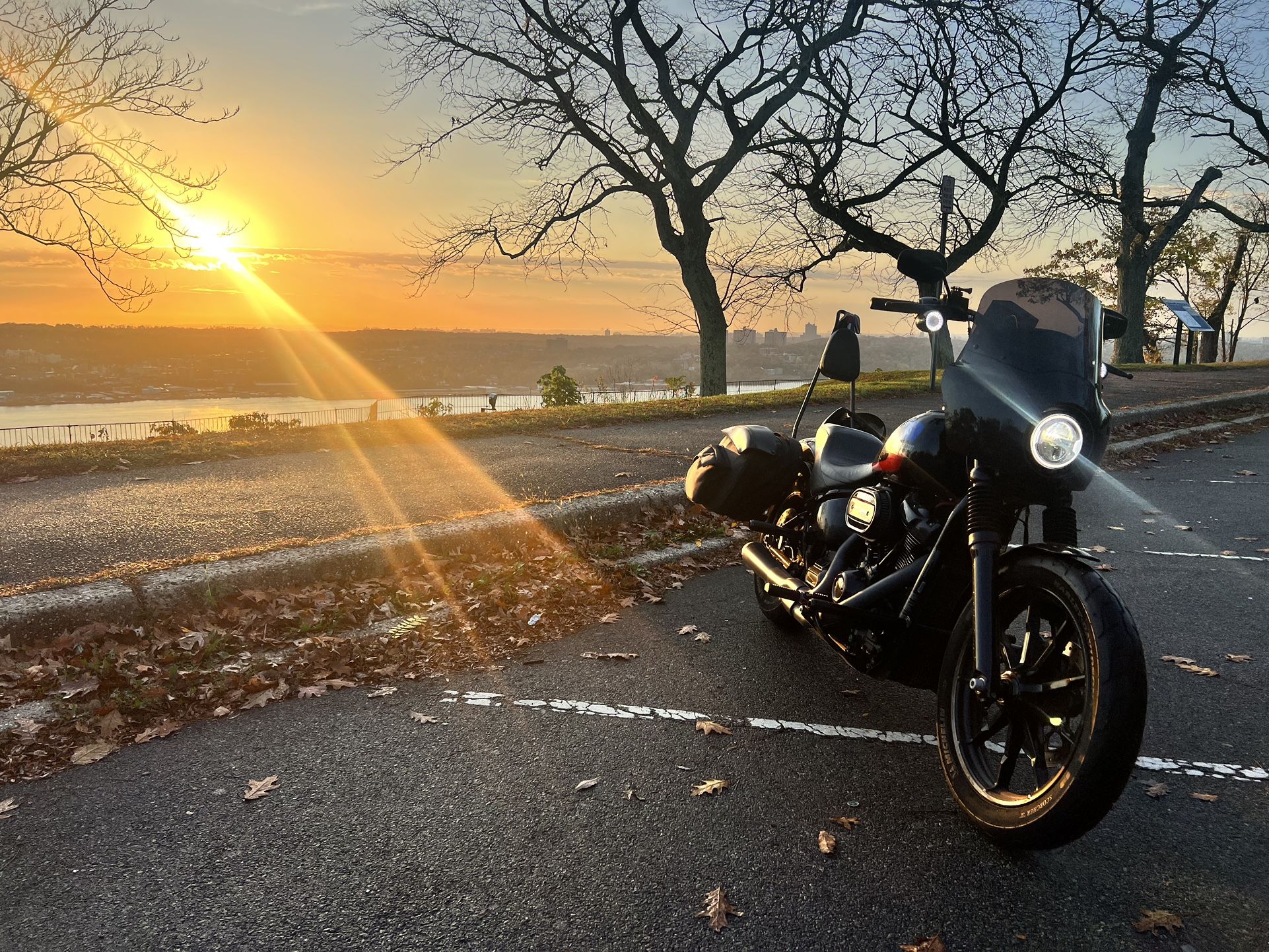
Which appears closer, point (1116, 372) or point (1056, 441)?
point (1056, 441)

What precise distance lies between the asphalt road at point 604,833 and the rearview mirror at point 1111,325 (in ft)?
5.14

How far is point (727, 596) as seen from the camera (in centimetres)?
511

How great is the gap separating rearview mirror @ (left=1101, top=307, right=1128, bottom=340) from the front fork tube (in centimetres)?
70

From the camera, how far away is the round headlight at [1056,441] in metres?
2.50

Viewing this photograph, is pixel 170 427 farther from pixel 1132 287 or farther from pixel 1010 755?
pixel 1132 287

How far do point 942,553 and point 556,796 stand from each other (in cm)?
156

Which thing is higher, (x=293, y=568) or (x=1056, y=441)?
(x=1056, y=441)

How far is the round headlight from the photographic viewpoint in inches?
98.3

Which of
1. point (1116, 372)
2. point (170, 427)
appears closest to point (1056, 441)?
point (1116, 372)

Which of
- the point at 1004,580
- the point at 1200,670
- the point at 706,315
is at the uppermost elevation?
the point at 706,315

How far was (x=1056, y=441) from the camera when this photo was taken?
2506 mm

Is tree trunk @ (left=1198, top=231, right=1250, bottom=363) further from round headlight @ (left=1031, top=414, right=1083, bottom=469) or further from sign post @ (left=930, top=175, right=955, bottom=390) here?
round headlight @ (left=1031, top=414, right=1083, bottom=469)

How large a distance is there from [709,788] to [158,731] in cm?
217

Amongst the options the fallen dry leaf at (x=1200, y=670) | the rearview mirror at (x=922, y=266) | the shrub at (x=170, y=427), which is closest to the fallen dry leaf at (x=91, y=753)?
the rearview mirror at (x=922, y=266)
